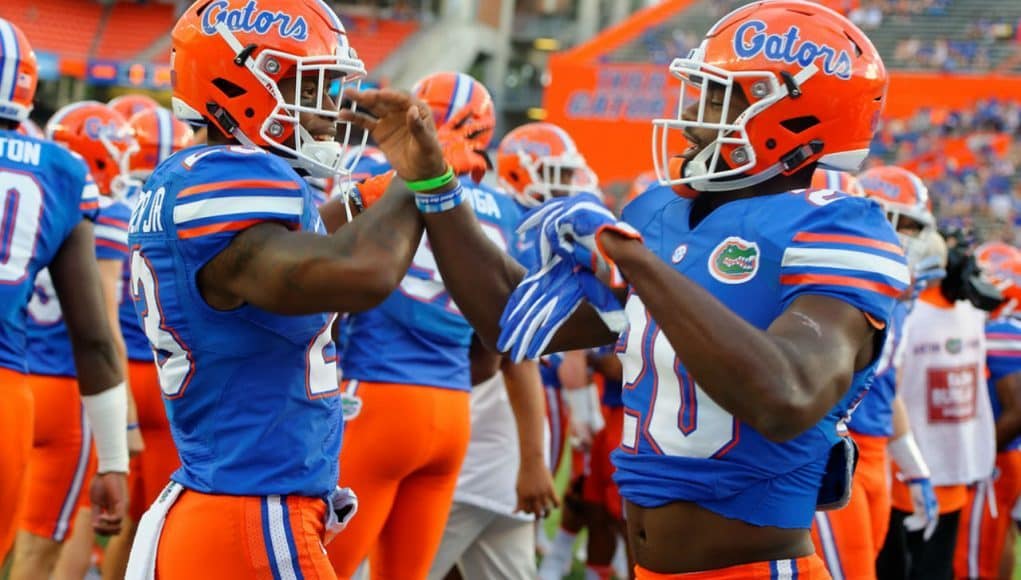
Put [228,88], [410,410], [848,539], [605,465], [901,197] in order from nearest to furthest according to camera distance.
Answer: [228,88], [848,539], [410,410], [901,197], [605,465]

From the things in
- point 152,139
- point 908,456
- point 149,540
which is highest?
point 152,139

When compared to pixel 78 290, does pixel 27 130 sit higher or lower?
higher

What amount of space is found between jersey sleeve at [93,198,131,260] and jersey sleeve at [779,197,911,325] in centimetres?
321

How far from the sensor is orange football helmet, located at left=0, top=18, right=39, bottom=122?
12.3ft

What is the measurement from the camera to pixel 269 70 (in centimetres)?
258

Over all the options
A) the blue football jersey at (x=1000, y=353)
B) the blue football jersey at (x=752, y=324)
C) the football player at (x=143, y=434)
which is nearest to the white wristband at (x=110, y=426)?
the football player at (x=143, y=434)

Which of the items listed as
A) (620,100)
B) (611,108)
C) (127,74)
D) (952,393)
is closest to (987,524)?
(952,393)

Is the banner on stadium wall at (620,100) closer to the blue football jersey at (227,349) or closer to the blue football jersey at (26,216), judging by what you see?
the blue football jersey at (26,216)

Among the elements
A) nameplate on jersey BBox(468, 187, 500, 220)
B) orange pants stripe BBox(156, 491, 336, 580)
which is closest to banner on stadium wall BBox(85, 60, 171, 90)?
nameplate on jersey BBox(468, 187, 500, 220)

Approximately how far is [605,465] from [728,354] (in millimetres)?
4737

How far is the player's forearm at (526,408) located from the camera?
458 centimetres

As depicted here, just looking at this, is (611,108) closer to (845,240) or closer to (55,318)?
(55,318)

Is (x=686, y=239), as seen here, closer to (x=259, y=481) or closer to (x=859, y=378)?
(x=859, y=378)

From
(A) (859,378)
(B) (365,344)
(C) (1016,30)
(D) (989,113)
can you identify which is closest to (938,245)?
(B) (365,344)
